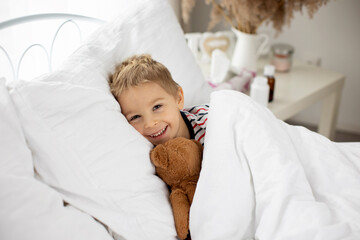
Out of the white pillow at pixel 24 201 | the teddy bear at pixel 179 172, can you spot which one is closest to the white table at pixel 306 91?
the teddy bear at pixel 179 172

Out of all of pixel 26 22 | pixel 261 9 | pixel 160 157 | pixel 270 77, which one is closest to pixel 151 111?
pixel 160 157

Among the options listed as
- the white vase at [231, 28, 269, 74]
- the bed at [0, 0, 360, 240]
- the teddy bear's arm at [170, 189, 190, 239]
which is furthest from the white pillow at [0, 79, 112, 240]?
the white vase at [231, 28, 269, 74]

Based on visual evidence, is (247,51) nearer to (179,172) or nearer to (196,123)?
(196,123)

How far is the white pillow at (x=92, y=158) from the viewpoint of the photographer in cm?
70

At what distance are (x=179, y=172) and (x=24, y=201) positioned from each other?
0.33 m

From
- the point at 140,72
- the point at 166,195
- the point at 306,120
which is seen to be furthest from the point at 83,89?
the point at 306,120

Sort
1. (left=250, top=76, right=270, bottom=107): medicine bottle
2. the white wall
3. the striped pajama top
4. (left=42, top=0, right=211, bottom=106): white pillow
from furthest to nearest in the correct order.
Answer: the white wall < (left=250, top=76, right=270, bottom=107): medicine bottle < the striped pajama top < (left=42, top=0, right=211, bottom=106): white pillow

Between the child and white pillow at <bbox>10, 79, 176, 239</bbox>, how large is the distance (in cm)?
11

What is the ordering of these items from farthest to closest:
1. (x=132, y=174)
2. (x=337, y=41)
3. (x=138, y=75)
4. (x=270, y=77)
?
(x=337, y=41) < (x=270, y=77) < (x=138, y=75) < (x=132, y=174)

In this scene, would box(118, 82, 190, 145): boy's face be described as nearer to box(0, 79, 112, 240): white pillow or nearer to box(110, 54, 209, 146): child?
box(110, 54, 209, 146): child

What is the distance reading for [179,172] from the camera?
841 mm

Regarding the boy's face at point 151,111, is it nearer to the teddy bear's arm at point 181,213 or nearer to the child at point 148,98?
the child at point 148,98

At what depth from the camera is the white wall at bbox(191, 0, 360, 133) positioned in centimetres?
212

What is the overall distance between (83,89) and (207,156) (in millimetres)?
305
